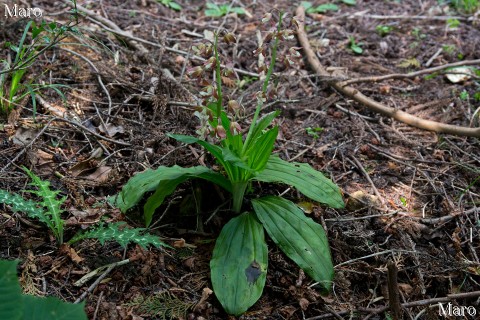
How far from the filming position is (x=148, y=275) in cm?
233

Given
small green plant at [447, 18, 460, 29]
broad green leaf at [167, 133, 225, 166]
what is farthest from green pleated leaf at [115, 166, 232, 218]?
small green plant at [447, 18, 460, 29]

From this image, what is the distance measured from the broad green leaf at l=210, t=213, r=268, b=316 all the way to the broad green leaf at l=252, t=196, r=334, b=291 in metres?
0.07

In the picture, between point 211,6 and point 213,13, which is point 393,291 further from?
point 211,6

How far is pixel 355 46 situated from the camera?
15.2ft

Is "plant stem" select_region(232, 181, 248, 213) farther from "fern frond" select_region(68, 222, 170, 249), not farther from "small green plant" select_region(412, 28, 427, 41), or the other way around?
"small green plant" select_region(412, 28, 427, 41)

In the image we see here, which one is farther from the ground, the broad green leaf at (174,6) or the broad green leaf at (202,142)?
the broad green leaf at (202,142)

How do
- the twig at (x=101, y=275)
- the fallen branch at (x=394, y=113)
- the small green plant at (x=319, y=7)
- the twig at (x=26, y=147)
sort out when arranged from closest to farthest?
1. the twig at (x=101, y=275)
2. the twig at (x=26, y=147)
3. the fallen branch at (x=394, y=113)
4. the small green plant at (x=319, y=7)

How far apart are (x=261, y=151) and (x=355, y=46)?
248 cm

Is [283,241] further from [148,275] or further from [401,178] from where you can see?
[401,178]

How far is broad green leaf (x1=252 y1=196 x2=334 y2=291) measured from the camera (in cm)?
233

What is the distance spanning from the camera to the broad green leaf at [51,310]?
1345mm

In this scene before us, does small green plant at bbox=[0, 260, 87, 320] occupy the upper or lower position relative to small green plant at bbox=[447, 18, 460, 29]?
upper

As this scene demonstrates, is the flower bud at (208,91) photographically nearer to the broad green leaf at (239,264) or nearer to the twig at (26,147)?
the broad green leaf at (239,264)

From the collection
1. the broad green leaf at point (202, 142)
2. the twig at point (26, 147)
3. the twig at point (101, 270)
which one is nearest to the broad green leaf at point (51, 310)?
the twig at point (101, 270)
